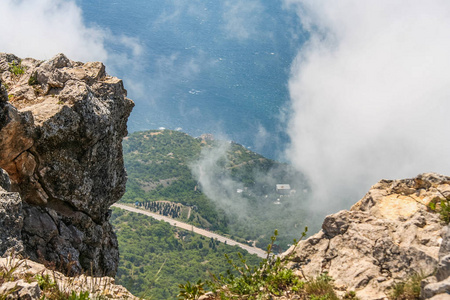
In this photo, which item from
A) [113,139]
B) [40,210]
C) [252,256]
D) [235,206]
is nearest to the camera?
[40,210]

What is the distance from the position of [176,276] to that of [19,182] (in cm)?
8319

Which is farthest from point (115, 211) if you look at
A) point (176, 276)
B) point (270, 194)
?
point (270, 194)

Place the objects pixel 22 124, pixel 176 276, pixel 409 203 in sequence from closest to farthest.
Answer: pixel 409 203
pixel 22 124
pixel 176 276

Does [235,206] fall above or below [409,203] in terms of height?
above

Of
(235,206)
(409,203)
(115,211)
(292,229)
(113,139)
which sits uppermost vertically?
(235,206)

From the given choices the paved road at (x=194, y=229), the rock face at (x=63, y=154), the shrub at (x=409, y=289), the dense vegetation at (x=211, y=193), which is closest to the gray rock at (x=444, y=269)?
the shrub at (x=409, y=289)

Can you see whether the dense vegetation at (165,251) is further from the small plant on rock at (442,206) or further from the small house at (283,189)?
the small plant on rock at (442,206)

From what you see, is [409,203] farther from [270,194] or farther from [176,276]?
[270,194]

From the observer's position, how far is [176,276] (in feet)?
297

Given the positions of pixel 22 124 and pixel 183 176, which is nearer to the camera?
pixel 22 124

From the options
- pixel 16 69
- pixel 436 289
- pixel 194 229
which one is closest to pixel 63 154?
pixel 16 69

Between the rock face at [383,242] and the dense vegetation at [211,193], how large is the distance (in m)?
125

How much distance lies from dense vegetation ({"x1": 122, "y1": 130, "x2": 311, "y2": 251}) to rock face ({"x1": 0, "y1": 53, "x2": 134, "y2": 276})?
123m

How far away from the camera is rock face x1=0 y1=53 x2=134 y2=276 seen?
1205cm
